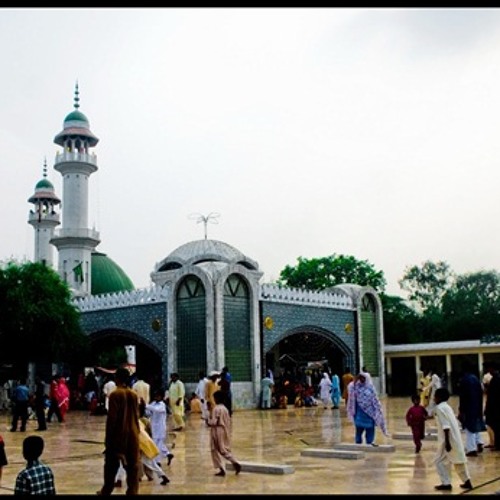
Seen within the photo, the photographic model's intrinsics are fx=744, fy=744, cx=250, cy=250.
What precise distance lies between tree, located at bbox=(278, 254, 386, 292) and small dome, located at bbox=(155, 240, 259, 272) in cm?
1657

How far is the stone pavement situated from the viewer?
7.89 m

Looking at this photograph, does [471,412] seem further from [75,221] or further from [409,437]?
[75,221]

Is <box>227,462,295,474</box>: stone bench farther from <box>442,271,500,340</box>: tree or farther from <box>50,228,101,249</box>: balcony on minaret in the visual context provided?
<box>442,271,500,340</box>: tree

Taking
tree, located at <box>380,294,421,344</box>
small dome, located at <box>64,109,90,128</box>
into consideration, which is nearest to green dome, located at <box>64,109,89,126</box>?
small dome, located at <box>64,109,90,128</box>

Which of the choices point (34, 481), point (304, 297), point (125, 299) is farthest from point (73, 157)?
point (34, 481)

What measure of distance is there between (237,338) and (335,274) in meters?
21.4

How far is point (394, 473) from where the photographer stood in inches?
341

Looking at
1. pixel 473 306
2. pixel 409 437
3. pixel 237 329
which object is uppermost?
pixel 473 306

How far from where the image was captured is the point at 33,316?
933 inches

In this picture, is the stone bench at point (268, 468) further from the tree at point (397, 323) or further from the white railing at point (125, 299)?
the tree at point (397, 323)

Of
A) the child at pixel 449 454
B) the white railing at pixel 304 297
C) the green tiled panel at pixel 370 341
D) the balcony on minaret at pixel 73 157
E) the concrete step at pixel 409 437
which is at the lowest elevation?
the concrete step at pixel 409 437

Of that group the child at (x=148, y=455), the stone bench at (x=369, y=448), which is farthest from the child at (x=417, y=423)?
the child at (x=148, y=455)

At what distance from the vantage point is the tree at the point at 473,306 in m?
44.1

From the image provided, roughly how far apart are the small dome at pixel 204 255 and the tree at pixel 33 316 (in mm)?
4479
